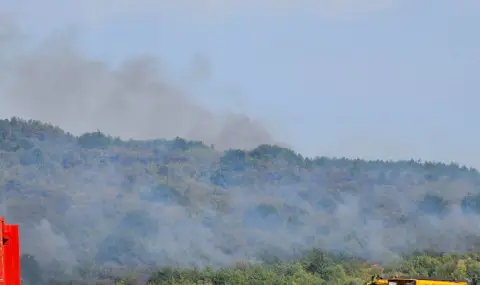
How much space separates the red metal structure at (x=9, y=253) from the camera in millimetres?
18781

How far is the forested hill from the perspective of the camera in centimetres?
6838

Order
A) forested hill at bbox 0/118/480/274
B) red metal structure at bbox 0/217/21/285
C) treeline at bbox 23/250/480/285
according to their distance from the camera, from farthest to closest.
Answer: forested hill at bbox 0/118/480/274 < treeline at bbox 23/250/480/285 < red metal structure at bbox 0/217/21/285

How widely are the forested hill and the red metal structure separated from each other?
40366mm

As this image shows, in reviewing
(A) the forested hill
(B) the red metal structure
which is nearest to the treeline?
(A) the forested hill

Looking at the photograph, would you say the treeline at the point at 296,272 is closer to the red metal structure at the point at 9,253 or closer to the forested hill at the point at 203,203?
the forested hill at the point at 203,203

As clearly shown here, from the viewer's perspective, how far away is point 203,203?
270 ft

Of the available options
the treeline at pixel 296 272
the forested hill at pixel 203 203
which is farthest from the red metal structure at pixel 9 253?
the forested hill at pixel 203 203

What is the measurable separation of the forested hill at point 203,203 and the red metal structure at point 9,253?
40.4 m

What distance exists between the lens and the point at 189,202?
82.2 m

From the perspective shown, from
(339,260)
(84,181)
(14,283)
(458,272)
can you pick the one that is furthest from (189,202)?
(14,283)

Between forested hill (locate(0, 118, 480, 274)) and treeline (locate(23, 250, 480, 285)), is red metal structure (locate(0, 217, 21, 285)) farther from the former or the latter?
forested hill (locate(0, 118, 480, 274))

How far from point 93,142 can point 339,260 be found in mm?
34453

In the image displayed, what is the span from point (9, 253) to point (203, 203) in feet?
208

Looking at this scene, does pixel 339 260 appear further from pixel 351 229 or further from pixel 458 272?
pixel 458 272
